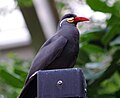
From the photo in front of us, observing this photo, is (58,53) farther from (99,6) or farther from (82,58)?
(82,58)

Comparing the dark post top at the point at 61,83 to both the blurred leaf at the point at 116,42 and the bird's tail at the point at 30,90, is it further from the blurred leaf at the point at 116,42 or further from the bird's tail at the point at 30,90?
the blurred leaf at the point at 116,42

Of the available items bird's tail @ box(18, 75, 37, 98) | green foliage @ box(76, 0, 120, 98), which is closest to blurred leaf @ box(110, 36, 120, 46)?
green foliage @ box(76, 0, 120, 98)

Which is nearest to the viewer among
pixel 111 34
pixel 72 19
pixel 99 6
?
pixel 72 19

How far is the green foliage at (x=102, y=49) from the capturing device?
2951mm

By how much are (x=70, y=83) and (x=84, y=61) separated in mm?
1569

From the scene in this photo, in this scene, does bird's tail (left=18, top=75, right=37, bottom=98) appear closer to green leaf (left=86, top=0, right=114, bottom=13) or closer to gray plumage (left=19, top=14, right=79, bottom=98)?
gray plumage (left=19, top=14, right=79, bottom=98)

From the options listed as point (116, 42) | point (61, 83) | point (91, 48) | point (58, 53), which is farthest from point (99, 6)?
point (61, 83)

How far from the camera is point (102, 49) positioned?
3.28 m

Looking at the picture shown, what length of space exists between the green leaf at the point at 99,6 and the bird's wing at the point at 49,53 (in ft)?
1.81

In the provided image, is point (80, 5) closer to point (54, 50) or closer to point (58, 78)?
point (54, 50)

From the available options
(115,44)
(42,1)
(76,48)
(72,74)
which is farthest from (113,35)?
(42,1)

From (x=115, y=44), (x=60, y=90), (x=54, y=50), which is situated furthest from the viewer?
(x=115, y=44)

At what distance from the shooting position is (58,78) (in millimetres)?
1672

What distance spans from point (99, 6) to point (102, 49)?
48 centimetres
